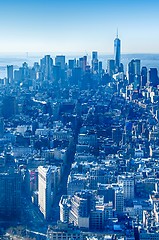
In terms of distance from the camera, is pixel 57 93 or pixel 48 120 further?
pixel 57 93

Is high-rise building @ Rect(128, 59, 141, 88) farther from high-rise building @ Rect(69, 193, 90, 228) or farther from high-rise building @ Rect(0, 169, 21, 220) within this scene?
high-rise building @ Rect(69, 193, 90, 228)

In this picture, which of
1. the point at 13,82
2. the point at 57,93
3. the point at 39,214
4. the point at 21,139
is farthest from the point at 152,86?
the point at 39,214

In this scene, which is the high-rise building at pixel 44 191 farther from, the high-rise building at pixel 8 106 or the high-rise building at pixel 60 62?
the high-rise building at pixel 60 62

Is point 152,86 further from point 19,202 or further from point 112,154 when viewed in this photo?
point 19,202

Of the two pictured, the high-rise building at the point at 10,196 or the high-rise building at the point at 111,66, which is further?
the high-rise building at the point at 111,66

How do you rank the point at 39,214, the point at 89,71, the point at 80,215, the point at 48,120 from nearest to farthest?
the point at 80,215
the point at 39,214
the point at 48,120
the point at 89,71

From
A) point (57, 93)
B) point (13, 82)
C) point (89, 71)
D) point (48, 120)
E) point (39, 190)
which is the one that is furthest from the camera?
point (89, 71)

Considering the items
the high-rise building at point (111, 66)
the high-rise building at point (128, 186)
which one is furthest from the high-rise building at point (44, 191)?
the high-rise building at point (111, 66)
